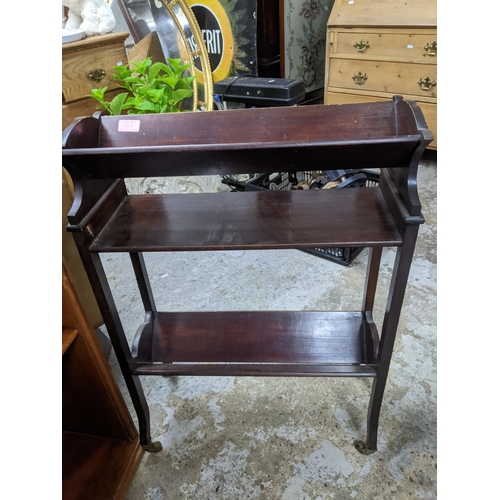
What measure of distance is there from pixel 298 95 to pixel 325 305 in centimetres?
139

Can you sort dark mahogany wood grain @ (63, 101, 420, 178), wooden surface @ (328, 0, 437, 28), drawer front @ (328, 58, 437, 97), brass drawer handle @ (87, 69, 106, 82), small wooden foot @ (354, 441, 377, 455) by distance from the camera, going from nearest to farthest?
1. dark mahogany wood grain @ (63, 101, 420, 178)
2. small wooden foot @ (354, 441, 377, 455)
3. brass drawer handle @ (87, 69, 106, 82)
4. wooden surface @ (328, 0, 437, 28)
5. drawer front @ (328, 58, 437, 97)

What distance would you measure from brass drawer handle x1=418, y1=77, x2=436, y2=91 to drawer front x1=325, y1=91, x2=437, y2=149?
108mm

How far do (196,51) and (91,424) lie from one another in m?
2.51

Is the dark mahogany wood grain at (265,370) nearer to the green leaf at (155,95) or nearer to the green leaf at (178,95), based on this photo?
the green leaf at (155,95)

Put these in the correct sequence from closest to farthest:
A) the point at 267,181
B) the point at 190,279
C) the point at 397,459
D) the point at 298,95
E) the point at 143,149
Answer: the point at 143,149 → the point at 397,459 → the point at 190,279 → the point at 267,181 → the point at 298,95

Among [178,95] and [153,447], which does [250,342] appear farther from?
[178,95]

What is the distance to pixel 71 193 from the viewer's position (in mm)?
1711

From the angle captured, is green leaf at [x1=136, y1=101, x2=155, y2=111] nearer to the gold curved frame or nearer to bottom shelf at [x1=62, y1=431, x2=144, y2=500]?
the gold curved frame

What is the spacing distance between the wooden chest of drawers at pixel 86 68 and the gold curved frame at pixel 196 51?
65 cm

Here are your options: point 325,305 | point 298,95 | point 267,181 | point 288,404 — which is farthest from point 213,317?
point 298,95

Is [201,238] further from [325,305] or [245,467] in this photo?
[325,305]

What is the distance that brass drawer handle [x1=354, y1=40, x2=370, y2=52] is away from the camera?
2910mm

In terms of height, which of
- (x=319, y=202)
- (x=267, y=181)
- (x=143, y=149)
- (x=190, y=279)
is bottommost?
(x=190, y=279)

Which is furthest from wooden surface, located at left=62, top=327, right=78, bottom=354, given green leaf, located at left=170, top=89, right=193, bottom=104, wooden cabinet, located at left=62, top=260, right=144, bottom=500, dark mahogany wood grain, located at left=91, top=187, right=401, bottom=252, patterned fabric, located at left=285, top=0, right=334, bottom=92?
patterned fabric, located at left=285, top=0, right=334, bottom=92
